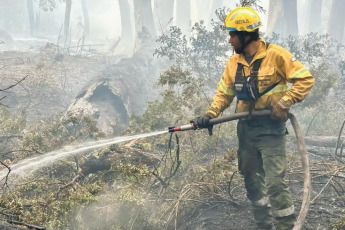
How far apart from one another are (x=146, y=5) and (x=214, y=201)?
60.8ft

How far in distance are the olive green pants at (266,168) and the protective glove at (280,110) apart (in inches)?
6.1

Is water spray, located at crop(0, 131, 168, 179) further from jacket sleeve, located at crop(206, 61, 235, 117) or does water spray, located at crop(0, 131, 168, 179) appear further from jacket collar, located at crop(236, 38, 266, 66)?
jacket collar, located at crop(236, 38, 266, 66)

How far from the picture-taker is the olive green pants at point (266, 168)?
3193 mm

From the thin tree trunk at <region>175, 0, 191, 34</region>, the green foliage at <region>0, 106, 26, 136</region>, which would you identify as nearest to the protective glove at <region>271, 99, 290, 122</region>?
the green foliage at <region>0, 106, 26, 136</region>

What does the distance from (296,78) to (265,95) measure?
0.34 meters

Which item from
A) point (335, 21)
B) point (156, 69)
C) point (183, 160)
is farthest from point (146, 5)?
point (183, 160)

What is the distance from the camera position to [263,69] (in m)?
3.27

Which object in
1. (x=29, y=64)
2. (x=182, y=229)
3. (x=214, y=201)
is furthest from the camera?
(x=29, y=64)

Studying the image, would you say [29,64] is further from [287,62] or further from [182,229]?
[287,62]

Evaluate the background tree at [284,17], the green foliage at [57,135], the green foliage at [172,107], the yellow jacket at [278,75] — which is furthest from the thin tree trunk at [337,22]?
the yellow jacket at [278,75]

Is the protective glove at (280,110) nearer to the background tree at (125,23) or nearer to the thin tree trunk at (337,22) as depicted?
the thin tree trunk at (337,22)

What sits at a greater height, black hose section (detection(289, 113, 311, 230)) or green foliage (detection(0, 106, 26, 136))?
black hose section (detection(289, 113, 311, 230))

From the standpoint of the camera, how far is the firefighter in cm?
319

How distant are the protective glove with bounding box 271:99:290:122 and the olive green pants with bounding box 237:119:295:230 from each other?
0.50ft
